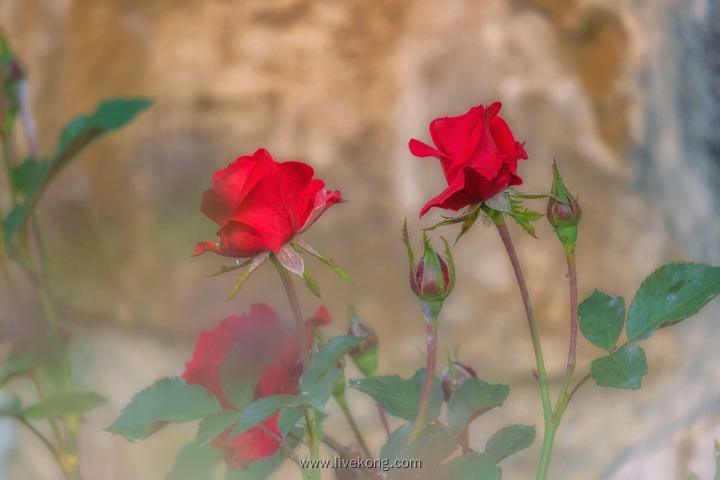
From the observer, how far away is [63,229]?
0.89 m

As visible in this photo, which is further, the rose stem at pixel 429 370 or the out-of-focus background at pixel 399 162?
the out-of-focus background at pixel 399 162

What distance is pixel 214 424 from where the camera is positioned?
0.20 metres

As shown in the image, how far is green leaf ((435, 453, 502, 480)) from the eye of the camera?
0.63 feet

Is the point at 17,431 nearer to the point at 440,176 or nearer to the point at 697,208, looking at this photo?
the point at 440,176

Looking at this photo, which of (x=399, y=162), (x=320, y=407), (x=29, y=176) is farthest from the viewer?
(x=399, y=162)

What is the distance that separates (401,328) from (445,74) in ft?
1.09

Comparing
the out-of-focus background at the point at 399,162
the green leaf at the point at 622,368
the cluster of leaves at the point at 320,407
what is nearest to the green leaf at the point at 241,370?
the cluster of leaves at the point at 320,407

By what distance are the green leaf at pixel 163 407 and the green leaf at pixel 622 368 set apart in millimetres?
124

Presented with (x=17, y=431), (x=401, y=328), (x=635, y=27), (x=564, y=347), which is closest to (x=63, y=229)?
(x=17, y=431)

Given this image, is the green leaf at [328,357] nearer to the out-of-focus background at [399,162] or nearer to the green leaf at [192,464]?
the green leaf at [192,464]

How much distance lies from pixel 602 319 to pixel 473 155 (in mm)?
75

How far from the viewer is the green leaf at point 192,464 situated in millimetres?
243

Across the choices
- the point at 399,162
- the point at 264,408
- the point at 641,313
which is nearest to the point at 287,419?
the point at 264,408

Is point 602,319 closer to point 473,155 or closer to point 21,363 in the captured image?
point 473,155
